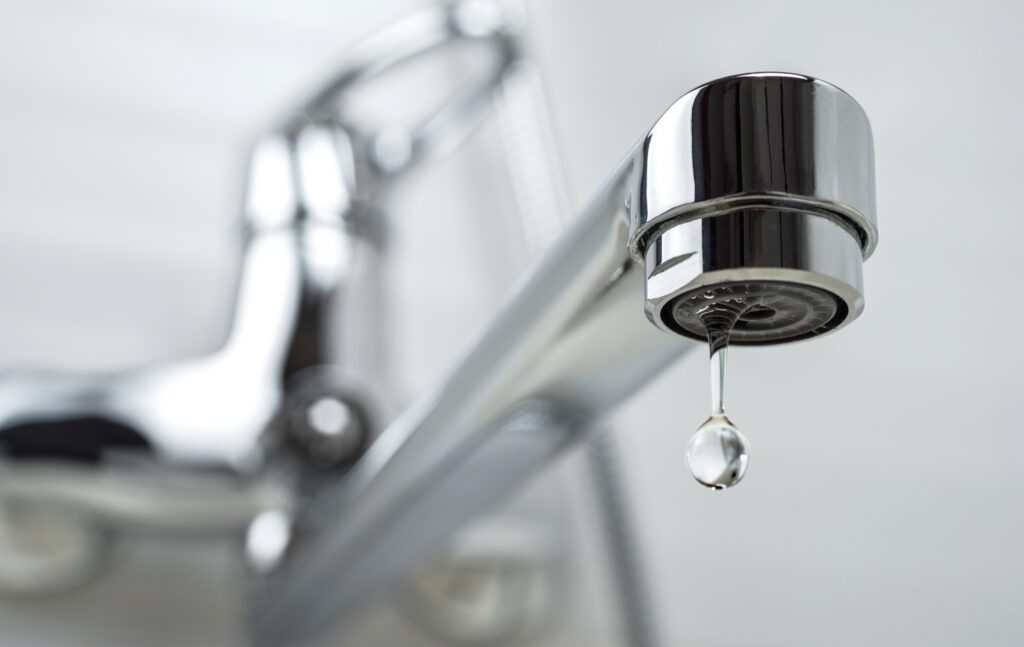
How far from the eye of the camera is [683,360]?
1.72 ft

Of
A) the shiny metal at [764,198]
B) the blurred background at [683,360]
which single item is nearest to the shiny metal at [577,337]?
the shiny metal at [764,198]

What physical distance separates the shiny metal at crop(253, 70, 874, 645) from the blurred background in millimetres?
196

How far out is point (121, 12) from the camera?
647mm

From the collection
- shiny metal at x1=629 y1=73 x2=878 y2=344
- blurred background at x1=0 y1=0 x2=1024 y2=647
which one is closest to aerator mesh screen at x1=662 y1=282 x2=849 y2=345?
shiny metal at x1=629 y1=73 x2=878 y2=344

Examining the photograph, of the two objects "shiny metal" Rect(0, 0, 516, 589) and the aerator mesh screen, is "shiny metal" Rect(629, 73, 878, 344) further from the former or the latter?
"shiny metal" Rect(0, 0, 516, 589)

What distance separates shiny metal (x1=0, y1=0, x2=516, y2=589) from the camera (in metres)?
0.47

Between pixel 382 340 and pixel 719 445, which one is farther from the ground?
pixel 382 340

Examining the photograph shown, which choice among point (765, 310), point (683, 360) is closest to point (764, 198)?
point (765, 310)

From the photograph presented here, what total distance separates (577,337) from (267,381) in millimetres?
280

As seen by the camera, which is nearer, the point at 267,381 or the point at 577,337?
the point at 577,337

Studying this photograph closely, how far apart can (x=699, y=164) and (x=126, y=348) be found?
1.59 ft

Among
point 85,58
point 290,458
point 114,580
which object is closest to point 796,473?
point 290,458

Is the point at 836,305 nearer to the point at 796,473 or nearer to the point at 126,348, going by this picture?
the point at 796,473

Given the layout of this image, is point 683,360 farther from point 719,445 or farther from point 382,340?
point 719,445
